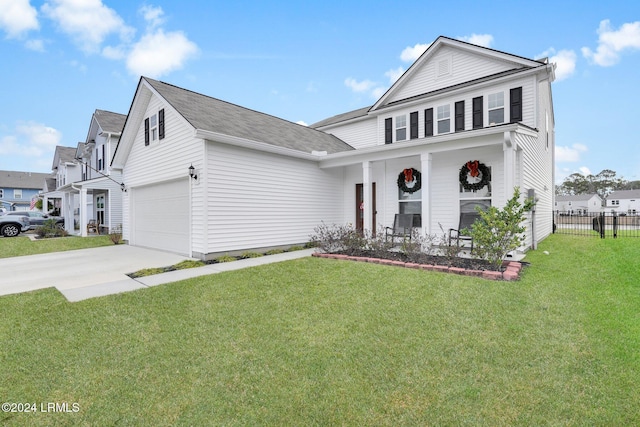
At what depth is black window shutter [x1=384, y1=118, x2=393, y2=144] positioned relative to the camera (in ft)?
40.8

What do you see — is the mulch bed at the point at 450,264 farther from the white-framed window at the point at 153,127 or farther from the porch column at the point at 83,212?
the porch column at the point at 83,212

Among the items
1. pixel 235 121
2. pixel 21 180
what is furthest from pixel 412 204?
pixel 21 180

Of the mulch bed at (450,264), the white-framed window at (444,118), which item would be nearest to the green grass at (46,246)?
the mulch bed at (450,264)

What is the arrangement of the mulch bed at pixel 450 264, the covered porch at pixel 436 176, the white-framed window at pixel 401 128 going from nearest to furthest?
the mulch bed at pixel 450 264
the covered porch at pixel 436 176
the white-framed window at pixel 401 128

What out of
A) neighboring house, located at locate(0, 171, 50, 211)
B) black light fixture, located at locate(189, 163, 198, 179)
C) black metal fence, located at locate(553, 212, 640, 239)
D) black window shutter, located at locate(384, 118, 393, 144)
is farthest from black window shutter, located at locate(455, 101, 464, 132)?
neighboring house, located at locate(0, 171, 50, 211)

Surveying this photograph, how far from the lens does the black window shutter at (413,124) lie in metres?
11.7

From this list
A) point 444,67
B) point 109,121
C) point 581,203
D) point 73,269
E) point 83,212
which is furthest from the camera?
point 581,203

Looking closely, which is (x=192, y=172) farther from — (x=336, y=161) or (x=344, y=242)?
(x=336, y=161)

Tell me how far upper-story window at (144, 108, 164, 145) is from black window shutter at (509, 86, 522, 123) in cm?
1113

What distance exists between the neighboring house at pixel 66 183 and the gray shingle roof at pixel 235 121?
11307 mm

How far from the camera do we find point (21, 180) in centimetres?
4100

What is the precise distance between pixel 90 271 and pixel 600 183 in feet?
274

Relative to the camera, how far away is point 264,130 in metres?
10.7

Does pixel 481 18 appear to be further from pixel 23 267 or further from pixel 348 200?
pixel 23 267
